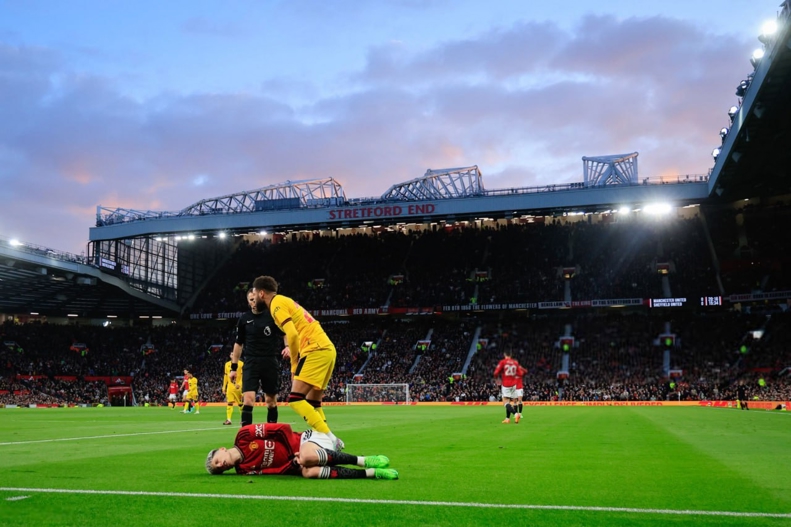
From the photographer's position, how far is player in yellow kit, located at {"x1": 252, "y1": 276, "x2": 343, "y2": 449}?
9.02 m

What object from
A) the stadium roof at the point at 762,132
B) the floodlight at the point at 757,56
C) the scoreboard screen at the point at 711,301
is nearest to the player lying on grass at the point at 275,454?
the stadium roof at the point at 762,132

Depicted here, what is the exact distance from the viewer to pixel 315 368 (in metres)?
9.20

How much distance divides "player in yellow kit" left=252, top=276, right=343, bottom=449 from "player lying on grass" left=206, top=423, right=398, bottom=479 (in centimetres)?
58

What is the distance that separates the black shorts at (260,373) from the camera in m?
13.2

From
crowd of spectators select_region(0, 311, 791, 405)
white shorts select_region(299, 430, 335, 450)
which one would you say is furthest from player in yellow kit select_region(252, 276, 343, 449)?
crowd of spectators select_region(0, 311, 791, 405)

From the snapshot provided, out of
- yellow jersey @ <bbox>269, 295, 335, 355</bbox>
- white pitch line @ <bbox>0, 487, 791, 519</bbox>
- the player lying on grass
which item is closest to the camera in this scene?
white pitch line @ <bbox>0, 487, 791, 519</bbox>

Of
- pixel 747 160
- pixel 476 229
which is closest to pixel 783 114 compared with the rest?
pixel 747 160

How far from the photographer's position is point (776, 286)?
56.7 metres

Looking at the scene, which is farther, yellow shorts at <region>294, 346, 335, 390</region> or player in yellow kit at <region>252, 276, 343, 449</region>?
yellow shorts at <region>294, 346, 335, 390</region>

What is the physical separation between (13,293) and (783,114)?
211 ft

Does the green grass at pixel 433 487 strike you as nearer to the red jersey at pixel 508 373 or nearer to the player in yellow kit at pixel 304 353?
the player in yellow kit at pixel 304 353

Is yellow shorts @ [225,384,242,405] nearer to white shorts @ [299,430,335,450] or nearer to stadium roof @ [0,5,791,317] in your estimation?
white shorts @ [299,430,335,450]

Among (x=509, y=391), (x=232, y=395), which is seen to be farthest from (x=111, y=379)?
(x=509, y=391)

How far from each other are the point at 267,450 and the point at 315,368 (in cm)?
132
